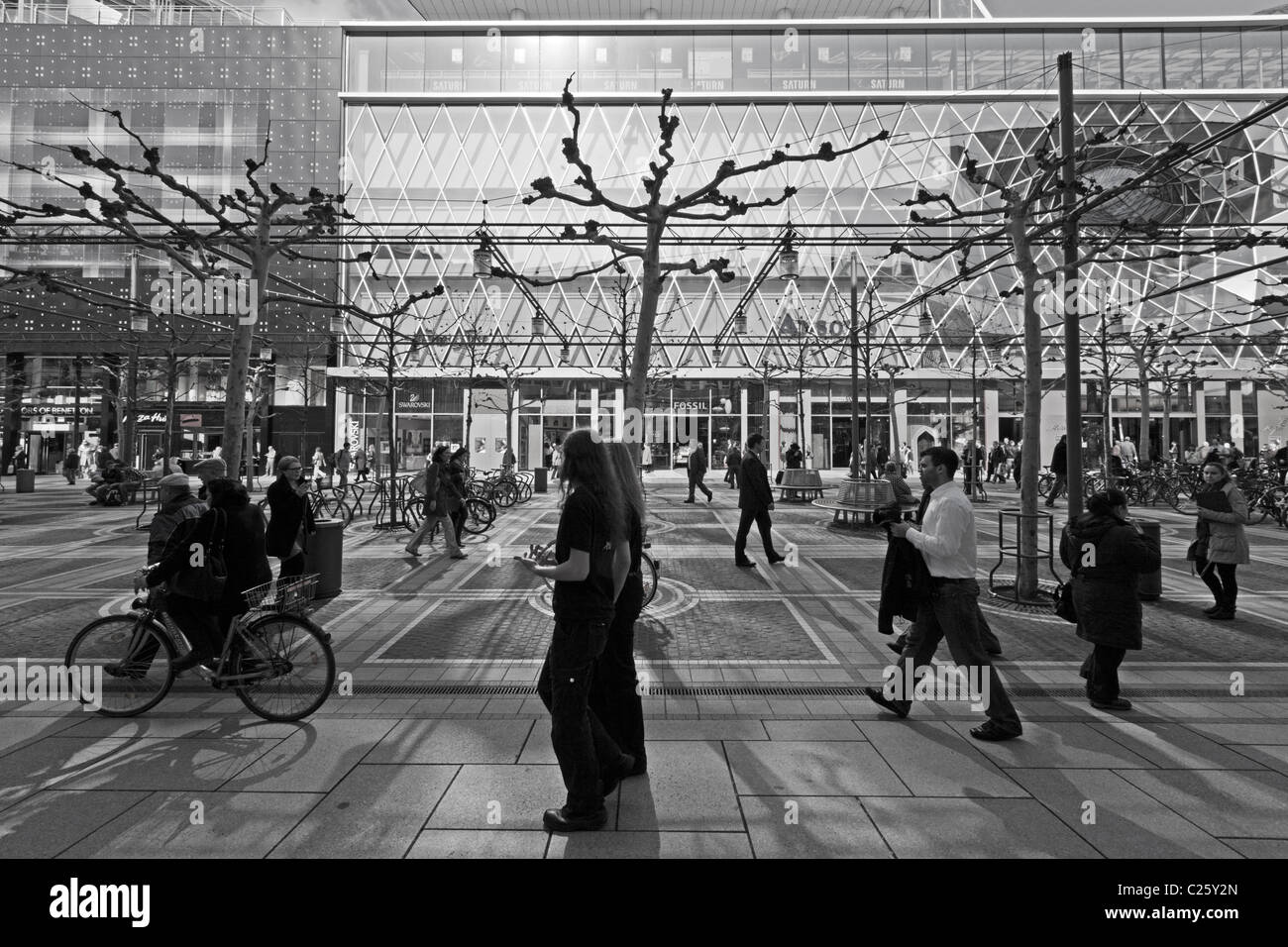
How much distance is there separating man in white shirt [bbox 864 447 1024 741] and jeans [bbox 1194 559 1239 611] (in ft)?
17.0

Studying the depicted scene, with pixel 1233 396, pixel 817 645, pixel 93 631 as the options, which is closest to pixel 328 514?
pixel 93 631

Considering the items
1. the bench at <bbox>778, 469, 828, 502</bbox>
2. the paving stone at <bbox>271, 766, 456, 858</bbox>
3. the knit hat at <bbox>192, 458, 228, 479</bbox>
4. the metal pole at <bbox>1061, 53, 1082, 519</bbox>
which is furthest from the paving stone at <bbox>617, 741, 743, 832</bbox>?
the bench at <bbox>778, 469, 828, 502</bbox>

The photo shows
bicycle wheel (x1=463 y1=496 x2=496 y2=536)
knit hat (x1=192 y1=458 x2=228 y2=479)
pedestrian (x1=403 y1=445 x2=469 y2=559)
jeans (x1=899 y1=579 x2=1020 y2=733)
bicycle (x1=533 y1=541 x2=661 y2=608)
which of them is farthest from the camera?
bicycle wheel (x1=463 y1=496 x2=496 y2=536)

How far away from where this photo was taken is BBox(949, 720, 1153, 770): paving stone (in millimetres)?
4309

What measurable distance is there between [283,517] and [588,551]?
5890mm

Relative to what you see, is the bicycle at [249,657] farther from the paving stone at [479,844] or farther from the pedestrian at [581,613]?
the pedestrian at [581,613]

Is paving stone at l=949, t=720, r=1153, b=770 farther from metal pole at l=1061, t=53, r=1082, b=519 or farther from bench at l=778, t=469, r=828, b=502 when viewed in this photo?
bench at l=778, t=469, r=828, b=502

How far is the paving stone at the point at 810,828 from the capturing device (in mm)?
3309

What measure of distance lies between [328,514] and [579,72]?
3640 centimetres

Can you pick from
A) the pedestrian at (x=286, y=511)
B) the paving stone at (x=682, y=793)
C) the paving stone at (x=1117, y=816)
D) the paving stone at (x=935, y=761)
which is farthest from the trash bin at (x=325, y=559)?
the paving stone at (x=1117, y=816)

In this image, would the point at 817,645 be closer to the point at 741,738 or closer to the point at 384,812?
the point at 741,738

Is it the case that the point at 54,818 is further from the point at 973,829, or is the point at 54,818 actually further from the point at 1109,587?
the point at 1109,587

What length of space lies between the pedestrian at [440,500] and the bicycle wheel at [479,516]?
271cm

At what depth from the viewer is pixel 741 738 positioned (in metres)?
4.71
